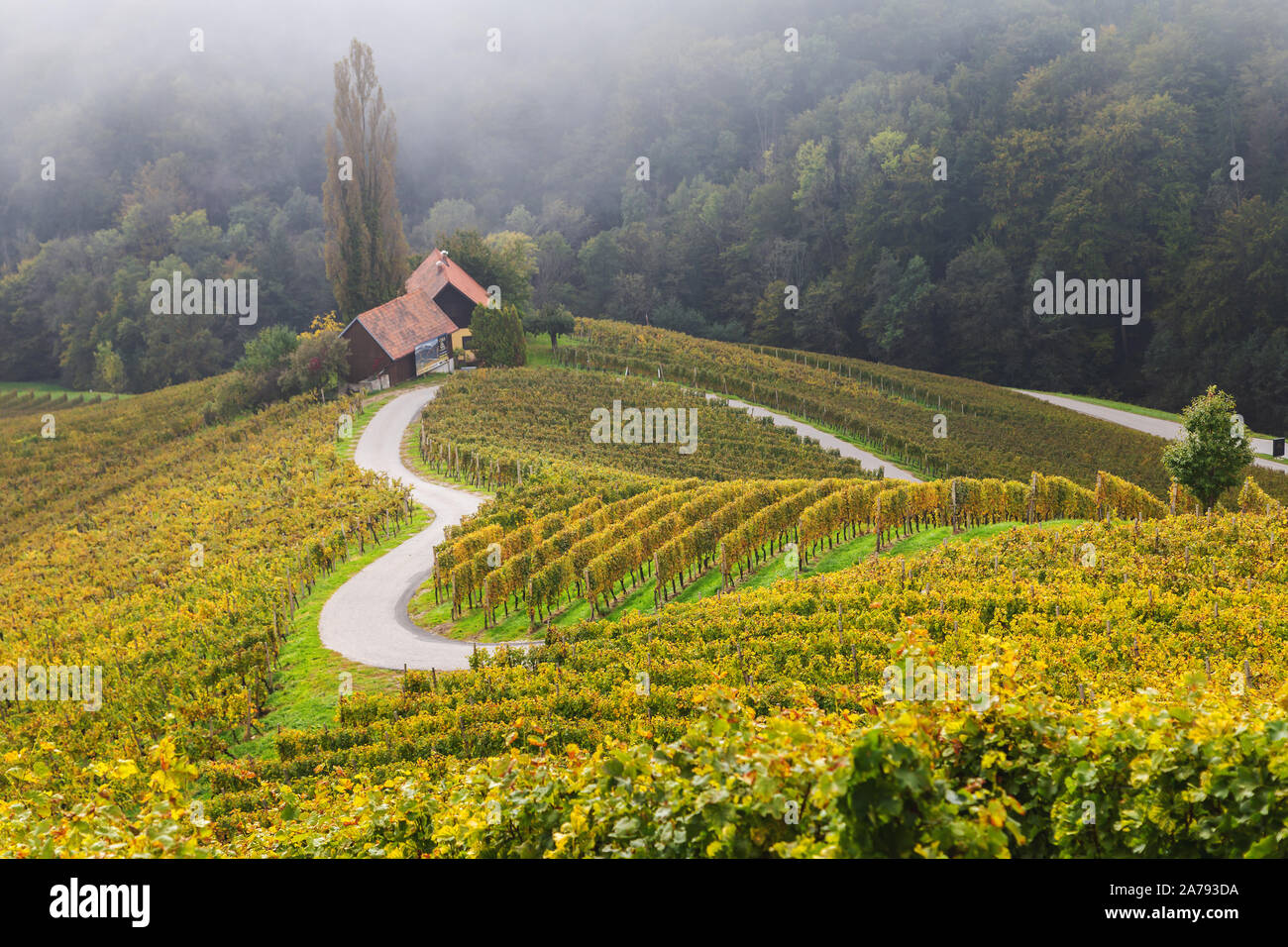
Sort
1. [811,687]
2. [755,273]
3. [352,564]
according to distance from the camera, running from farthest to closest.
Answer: [755,273]
[352,564]
[811,687]

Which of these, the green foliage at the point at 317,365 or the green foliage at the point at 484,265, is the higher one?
the green foliage at the point at 484,265

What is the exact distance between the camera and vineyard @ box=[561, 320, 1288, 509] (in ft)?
158

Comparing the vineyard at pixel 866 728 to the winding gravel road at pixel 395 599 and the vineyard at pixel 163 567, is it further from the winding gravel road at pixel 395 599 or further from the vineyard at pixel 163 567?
the winding gravel road at pixel 395 599

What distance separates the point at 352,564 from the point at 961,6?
419ft

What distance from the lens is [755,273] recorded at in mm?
105000

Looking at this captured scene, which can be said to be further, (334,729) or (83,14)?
(83,14)

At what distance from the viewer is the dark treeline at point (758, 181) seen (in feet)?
281

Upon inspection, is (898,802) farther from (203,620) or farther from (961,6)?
(961,6)

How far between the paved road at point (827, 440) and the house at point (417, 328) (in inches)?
701

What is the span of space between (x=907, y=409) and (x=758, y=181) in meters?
68.8

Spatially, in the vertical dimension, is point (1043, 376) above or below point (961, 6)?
below

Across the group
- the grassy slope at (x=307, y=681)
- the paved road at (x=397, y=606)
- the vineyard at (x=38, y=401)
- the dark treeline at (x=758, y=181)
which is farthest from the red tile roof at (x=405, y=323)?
the vineyard at (x=38, y=401)
